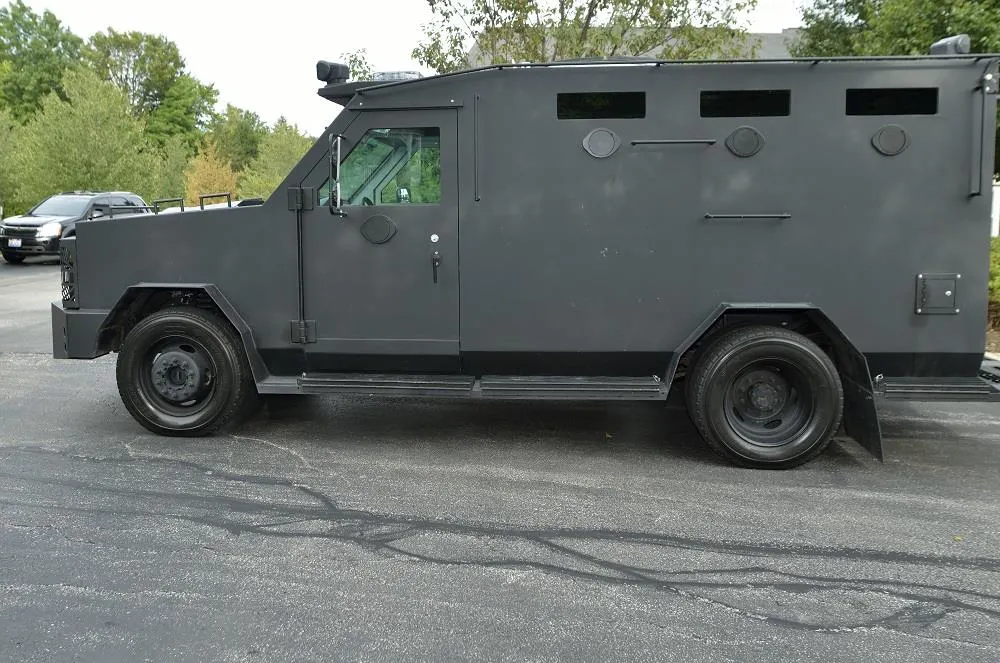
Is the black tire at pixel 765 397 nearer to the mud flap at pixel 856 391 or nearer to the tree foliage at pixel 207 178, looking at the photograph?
the mud flap at pixel 856 391

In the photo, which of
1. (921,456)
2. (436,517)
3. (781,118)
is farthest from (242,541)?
(921,456)

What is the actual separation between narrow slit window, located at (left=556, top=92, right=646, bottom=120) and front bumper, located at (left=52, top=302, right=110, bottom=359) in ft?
12.0

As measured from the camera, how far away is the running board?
5.90 meters

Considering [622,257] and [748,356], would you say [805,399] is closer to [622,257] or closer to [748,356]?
[748,356]

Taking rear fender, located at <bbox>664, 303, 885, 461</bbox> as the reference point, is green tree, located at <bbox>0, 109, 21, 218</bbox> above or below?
above

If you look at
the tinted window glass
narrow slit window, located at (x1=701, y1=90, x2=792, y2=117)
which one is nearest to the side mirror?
narrow slit window, located at (x1=701, y1=90, x2=792, y2=117)

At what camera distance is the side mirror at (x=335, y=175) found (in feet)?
19.3

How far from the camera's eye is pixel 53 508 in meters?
4.97

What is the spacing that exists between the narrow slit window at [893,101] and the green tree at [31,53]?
58.1m

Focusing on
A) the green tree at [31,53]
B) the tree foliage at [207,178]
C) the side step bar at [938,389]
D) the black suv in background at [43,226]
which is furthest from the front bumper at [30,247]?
the green tree at [31,53]

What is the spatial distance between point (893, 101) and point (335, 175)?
368 cm

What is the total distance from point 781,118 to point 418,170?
2.42 meters

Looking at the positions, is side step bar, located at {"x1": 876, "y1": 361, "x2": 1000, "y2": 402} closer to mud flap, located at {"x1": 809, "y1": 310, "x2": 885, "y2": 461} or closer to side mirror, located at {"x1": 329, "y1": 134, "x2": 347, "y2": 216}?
mud flap, located at {"x1": 809, "y1": 310, "x2": 885, "y2": 461}

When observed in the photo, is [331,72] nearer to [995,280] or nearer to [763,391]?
[763,391]
